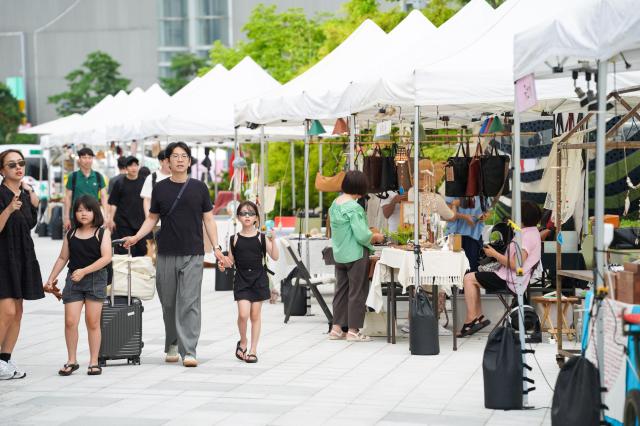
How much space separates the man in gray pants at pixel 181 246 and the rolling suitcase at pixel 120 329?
28 centimetres

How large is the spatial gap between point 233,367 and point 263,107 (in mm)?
5807

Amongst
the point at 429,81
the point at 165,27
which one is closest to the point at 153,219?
the point at 429,81

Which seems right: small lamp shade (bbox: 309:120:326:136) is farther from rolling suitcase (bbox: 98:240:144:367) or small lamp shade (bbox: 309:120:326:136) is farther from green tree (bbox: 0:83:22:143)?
green tree (bbox: 0:83:22:143)

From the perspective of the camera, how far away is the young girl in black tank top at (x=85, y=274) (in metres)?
9.80

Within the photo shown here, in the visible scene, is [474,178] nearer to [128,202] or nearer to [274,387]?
[274,387]

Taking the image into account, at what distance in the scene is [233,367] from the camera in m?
10.5

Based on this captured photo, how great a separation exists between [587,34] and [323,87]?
765cm

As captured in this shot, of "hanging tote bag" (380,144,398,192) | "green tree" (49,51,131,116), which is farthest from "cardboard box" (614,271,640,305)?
"green tree" (49,51,131,116)

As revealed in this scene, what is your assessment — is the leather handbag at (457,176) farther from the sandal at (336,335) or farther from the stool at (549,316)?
the sandal at (336,335)

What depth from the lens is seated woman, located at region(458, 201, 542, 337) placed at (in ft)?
38.2

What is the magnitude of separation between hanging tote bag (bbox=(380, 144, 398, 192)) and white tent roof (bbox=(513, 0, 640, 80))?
20.6 ft

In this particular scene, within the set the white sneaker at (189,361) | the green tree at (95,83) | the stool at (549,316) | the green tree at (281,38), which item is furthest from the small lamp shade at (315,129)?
the green tree at (95,83)

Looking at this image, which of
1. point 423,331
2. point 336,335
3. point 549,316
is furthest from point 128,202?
point 549,316

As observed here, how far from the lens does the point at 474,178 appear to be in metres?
13.0
